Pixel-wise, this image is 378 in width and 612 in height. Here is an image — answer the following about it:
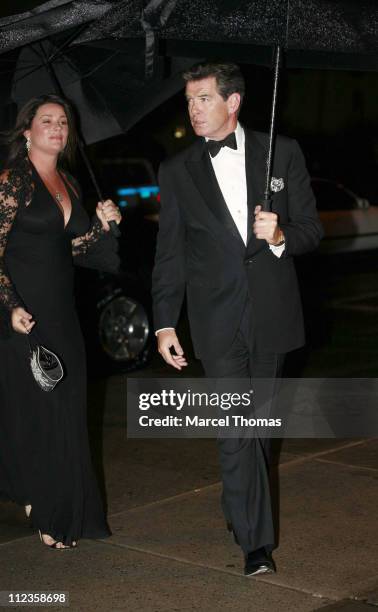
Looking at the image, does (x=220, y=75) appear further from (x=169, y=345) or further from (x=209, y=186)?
(x=169, y=345)

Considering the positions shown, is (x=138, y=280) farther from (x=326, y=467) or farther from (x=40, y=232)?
(x=40, y=232)

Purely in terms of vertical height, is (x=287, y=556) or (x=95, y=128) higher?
(x=95, y=128)

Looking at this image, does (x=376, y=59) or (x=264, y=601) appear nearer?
(x=264, y=601)

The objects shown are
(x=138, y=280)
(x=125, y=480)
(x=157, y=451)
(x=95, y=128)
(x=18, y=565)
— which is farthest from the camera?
(x=138, y=280)

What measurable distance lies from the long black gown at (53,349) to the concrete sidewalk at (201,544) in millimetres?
210

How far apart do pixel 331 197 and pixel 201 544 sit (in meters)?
12.5

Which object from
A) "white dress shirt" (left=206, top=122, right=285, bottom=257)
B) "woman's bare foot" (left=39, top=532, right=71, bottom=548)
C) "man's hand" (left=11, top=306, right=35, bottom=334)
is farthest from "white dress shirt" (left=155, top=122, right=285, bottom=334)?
"woman's bare foot" (left=39, top=532, right=71, bottom=548)

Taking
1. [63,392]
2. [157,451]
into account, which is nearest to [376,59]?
[63,392]

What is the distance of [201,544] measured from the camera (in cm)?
538

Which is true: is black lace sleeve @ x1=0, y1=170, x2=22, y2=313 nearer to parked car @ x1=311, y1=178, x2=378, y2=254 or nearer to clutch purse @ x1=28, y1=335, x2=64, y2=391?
clutch purse @ x1=28, y1=335, x2=64, y2=391

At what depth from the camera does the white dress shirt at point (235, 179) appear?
16.0 feet

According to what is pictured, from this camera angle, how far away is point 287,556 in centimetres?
515

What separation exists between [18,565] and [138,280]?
16.2 ft

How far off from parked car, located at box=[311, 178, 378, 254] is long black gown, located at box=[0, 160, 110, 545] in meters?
11.3
